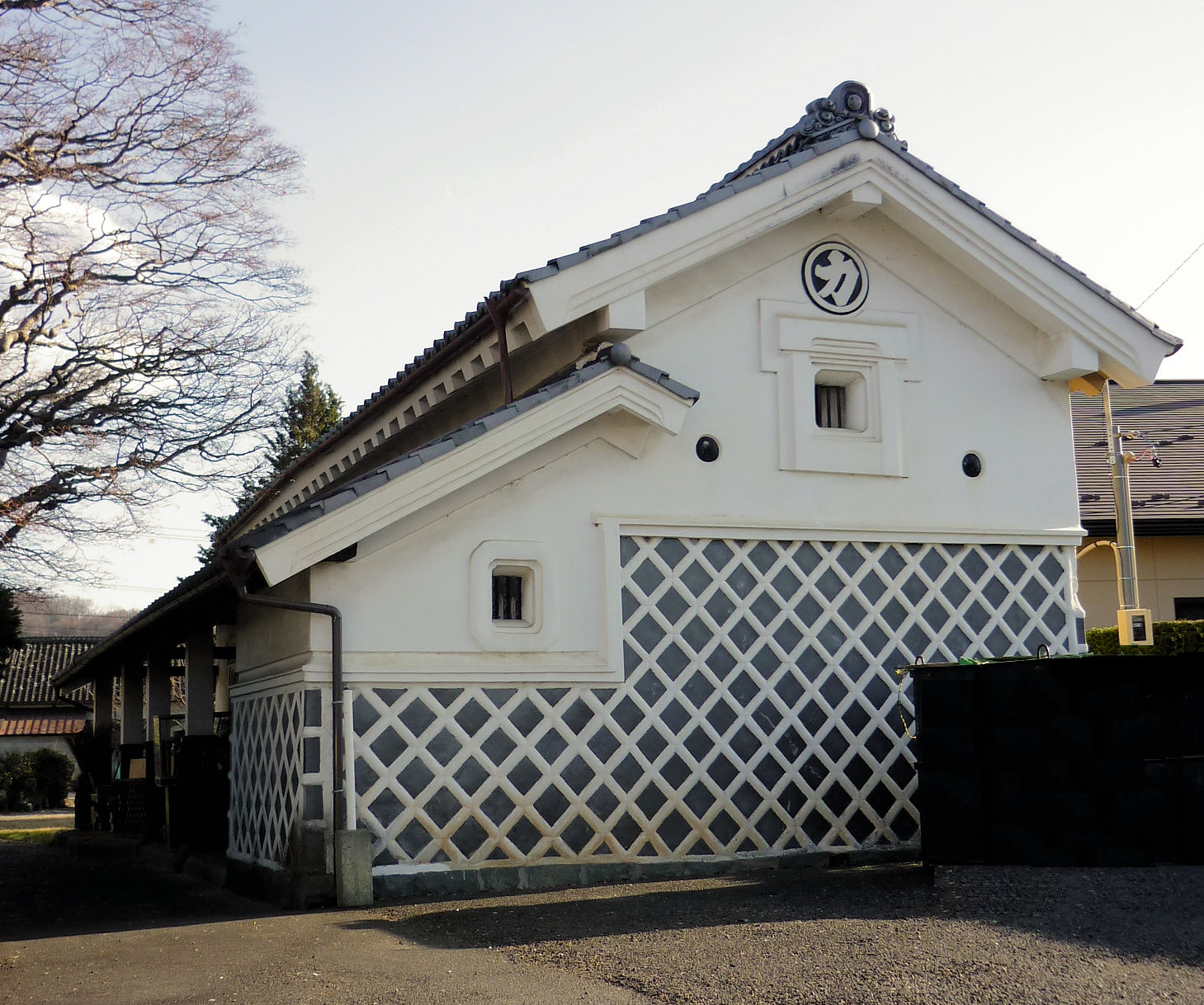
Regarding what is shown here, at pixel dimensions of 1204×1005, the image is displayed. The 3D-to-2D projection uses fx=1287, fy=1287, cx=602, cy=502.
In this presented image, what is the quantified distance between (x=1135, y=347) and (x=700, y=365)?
4233 millimetres

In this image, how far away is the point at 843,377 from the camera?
1155 centimetres

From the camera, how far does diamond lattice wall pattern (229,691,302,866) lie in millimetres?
9492

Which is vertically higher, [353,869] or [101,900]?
[353,869]

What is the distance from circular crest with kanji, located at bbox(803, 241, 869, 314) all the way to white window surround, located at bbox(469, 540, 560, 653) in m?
3.54

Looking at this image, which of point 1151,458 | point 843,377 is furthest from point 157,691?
point 1151,458

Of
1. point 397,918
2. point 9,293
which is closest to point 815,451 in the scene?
point 397,918

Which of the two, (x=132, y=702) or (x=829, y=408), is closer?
(x=829, y=408)

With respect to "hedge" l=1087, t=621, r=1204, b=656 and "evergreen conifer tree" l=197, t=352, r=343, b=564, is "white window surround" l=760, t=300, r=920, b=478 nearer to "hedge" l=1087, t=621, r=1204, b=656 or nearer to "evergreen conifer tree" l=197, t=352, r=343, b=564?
"hedge" l=1087, t=621, r=1204, b=656

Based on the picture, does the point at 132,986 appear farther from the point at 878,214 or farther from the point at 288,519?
the point at 878,214

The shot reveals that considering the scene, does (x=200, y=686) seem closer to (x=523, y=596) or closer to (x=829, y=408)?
(x=523, y=596)

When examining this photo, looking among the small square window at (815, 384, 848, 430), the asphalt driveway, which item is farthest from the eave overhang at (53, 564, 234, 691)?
the small square window at (815, 384, 848, 430)

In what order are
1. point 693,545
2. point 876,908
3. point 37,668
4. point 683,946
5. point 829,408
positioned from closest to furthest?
point 683,946
point 876,908
point 693,545
point 829,408
point 37,668

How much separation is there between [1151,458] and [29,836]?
19.0 m

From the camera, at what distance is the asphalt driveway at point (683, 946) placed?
582 cm
